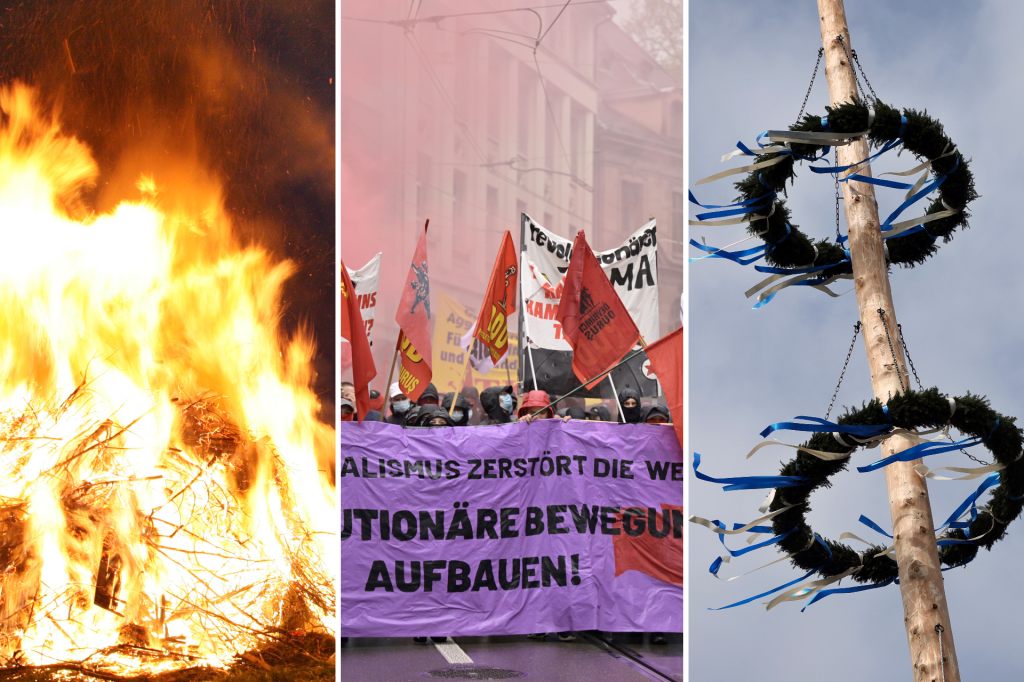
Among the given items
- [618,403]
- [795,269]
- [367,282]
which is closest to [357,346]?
[618,403]

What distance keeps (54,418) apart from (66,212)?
4.03 ft

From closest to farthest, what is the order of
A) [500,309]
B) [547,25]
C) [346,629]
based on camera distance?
[346,629] → [500,309] → [547,25]

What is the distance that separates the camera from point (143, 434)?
7.08m

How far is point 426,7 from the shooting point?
17.5 metres

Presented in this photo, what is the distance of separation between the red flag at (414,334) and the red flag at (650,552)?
2497 millimetres

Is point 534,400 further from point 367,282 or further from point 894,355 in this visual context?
point 894,355

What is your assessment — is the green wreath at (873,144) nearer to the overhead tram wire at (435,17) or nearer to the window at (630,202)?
the overhead tram wire at (435,17)

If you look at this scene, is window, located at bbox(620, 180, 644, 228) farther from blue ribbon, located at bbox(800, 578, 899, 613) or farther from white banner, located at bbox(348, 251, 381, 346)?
blue ribbon, located at bbox(800, 578, 899, 613)

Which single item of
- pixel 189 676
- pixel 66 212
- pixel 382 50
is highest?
pixel 382 50

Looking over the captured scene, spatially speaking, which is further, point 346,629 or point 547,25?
point 547,25

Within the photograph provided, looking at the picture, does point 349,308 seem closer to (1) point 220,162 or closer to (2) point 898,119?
(1) point 220,162

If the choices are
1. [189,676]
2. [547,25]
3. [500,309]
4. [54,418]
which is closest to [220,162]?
[54,418]

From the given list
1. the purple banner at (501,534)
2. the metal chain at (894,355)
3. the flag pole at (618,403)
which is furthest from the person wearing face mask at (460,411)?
the metal chain at (894,355)

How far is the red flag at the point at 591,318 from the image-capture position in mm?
11133
